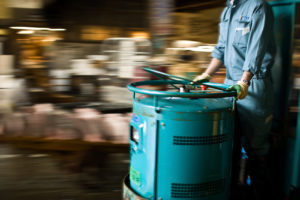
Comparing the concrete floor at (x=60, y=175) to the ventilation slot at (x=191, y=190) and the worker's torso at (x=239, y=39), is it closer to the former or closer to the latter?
the ventilation slot at (x=191, y=190)

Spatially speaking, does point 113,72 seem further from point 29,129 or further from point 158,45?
point 29,129

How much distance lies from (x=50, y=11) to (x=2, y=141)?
2.53 metres

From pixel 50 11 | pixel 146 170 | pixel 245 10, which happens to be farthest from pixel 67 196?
pixel 50 11

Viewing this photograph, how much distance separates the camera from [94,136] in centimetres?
541

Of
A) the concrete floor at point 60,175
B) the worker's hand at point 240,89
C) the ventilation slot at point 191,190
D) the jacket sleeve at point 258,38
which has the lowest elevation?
the concrete floor at point 60,175

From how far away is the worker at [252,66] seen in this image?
2674 millimetres

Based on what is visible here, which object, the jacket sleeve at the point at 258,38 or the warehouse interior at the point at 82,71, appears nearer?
the jacket sleeve at the point at 258,38

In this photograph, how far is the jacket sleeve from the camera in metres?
2.65

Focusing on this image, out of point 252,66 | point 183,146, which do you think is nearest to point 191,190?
→ point 183,146

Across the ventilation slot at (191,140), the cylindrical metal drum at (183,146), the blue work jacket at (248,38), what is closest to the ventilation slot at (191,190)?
the cylindrical metal drum at (183,146)

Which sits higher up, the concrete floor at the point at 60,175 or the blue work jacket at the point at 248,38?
the blue work jacket at the point at 248,38

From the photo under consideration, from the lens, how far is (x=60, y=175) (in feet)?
13.8

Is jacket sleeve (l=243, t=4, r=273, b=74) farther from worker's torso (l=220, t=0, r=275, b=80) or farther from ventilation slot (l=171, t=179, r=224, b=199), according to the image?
ventilation slot (l=171, t=179, r=224, b=199)

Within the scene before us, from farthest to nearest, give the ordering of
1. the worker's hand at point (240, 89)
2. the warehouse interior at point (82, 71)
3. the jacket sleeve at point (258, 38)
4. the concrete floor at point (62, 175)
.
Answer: the warehouse interior at point (82, 71) → the concrete floor at point (62, 175) → the jacket sleeve at point (258, 38) → the worker's hand at point (240, 89)
